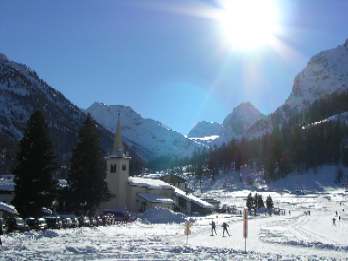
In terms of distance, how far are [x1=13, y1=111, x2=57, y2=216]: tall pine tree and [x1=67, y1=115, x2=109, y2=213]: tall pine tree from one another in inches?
329

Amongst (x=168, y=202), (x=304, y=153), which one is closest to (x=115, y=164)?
(x=168, y=202)

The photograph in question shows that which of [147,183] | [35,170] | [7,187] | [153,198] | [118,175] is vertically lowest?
[35,170]

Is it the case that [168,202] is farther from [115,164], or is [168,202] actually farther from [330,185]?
[330,185]

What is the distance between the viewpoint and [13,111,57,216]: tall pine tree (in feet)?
152

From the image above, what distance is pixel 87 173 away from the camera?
57219 mm

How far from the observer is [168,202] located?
274 feet

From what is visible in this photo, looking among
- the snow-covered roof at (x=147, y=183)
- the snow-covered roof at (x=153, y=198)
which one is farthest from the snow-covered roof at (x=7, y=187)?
the snow-covered roof at (x=153, y=198)

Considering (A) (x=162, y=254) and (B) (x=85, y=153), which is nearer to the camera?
(A) (x=162, y=254)

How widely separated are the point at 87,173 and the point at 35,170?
10723 millimetres

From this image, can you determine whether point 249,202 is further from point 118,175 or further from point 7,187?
point 7,187

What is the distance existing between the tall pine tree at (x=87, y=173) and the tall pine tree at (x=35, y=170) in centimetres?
835


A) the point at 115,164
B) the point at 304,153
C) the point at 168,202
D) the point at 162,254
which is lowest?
the point at 162,254

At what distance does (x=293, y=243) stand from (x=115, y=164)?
49.3 m

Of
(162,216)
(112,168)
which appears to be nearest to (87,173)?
(162,216)
